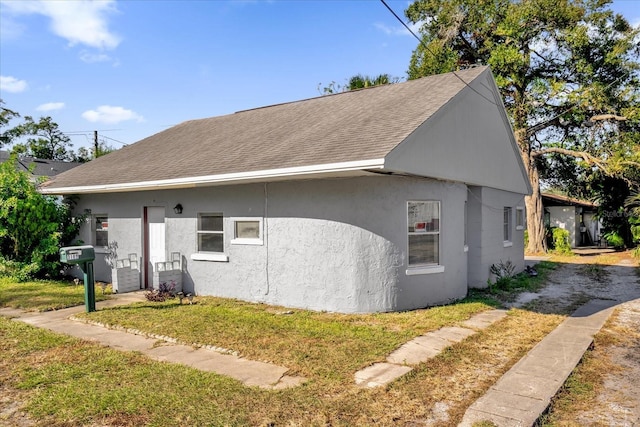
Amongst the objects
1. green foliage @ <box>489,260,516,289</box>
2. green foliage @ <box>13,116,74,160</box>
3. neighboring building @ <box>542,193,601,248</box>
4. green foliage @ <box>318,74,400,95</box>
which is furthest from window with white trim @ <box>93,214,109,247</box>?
green foliage @ <box>13,116,74,160</box>

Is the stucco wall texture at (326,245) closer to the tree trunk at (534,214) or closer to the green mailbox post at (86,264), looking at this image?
the green mailbox post at (86,264)

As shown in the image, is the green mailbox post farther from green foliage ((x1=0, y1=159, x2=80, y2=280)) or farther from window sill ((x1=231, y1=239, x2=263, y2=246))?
green foliage ((x1=0, y1=159, x2=80, y2=280))

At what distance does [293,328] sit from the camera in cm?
711

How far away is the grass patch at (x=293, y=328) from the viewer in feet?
18.6

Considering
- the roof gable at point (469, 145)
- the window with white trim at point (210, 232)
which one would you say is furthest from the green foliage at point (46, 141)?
the roof gable at point (469, 145)

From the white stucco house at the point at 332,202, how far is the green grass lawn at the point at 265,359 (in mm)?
893

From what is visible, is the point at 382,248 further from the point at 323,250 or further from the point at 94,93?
the point at 94,93

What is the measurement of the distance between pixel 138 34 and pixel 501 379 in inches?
428

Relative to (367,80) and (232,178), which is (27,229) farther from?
(367,80)

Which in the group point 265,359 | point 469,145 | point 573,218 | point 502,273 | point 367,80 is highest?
point 367,80

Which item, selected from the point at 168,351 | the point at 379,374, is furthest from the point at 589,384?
the point at 168,351

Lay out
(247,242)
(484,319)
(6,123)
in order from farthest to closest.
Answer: (6,123) → (247,242) → (484,319)

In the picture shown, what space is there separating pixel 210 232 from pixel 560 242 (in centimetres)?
2088

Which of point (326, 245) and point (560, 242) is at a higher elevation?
point (326, 245)
